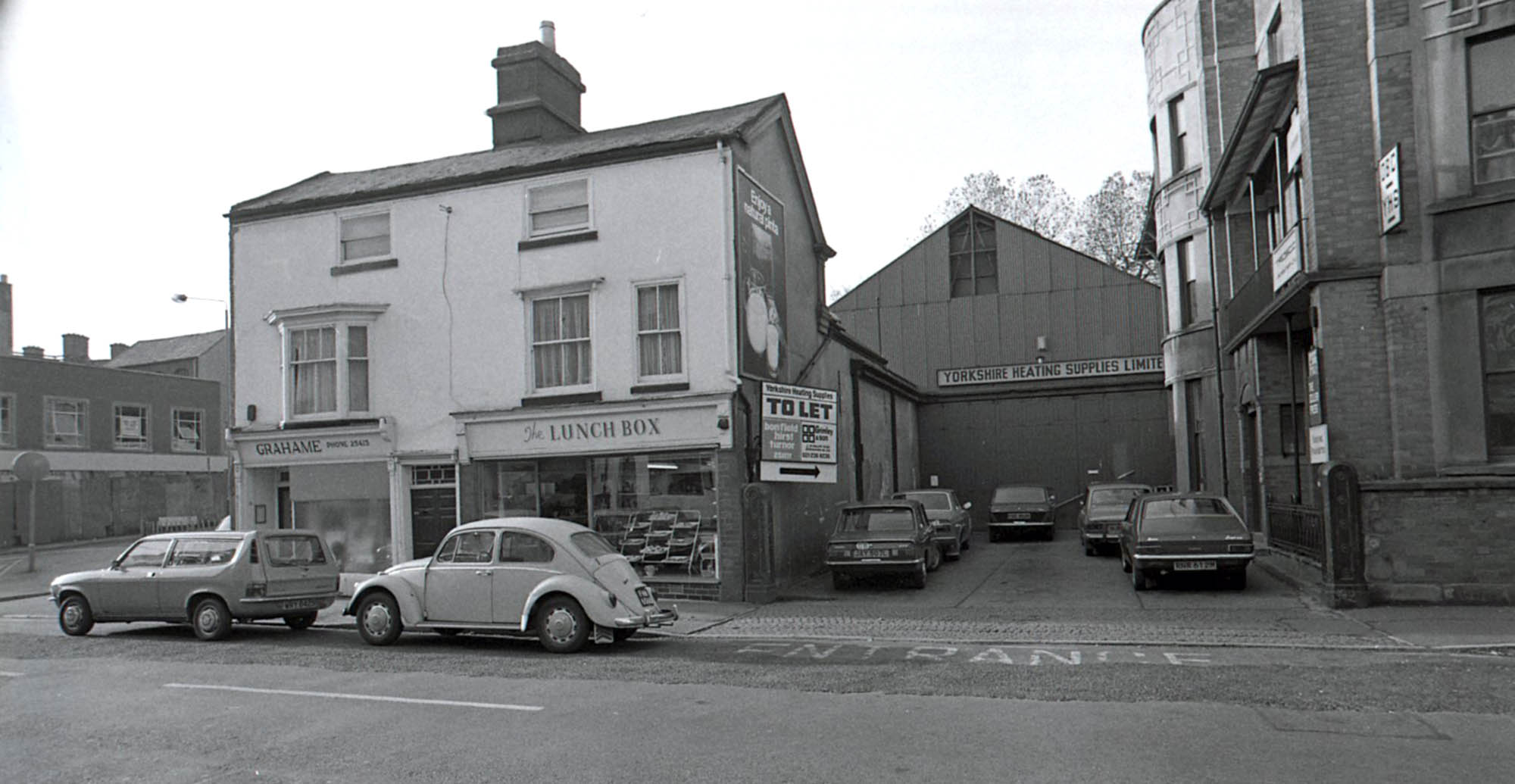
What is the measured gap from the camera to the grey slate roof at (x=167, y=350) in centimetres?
5162

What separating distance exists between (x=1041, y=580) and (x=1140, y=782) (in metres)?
Result: 12.1

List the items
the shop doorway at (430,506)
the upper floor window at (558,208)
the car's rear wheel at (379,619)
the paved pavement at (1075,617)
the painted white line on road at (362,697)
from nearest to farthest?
the painted white line on road at (362,697) < the paved pavement at (1075,617) < the car's rear wheel at (379,619) < the upper floor window at (558,208) < the shop doorway at (430,506)

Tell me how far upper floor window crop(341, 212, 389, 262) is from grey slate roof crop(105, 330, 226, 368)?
37475 mm

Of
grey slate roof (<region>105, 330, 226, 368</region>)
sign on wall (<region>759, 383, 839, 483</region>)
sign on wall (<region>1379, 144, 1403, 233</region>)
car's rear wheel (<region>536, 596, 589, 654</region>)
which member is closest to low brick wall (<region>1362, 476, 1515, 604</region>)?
sign on wall (<region>1379, 144, 1403, 233</region>)

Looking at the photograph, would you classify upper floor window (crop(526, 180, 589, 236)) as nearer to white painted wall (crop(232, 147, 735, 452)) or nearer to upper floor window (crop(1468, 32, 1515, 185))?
white painted wall (crop(232, 147, 735, 452))

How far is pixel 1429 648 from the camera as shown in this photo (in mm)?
10086

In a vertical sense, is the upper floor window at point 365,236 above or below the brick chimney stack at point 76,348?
below

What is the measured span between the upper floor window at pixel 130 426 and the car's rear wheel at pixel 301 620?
A: 31529 millimetres

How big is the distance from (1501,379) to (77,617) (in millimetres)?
18604

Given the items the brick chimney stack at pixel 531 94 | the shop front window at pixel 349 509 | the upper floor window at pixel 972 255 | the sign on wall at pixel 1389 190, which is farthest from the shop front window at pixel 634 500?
the upper floor window at pixel 972 255

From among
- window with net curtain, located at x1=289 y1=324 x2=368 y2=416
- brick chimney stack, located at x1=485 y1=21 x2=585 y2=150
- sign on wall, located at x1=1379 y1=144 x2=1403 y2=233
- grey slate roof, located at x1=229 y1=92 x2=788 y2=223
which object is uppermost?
brick chimney stack, located at x1=485 y1=21 x2=585 y2=150

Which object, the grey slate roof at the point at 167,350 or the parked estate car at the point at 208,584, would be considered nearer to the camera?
the parked estate car at the point at 208,584

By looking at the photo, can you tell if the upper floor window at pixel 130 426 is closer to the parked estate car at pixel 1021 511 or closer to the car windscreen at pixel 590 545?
the parked estate car at pixel 1021 511

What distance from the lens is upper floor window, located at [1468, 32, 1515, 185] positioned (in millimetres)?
12859
